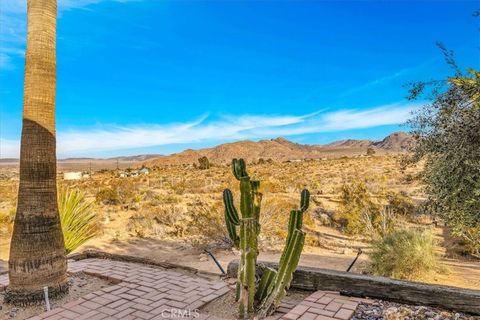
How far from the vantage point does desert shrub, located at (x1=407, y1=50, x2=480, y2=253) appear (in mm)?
5547

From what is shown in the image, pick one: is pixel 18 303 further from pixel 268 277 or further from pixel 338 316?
pixel 338 316

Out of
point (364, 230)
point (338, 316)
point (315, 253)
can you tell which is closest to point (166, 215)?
point (315, 253)

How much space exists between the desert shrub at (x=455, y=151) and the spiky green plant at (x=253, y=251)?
108 inches

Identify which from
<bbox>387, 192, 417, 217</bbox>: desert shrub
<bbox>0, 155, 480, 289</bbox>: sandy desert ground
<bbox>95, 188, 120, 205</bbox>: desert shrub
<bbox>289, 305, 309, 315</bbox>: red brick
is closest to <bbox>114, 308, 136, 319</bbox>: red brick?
<bbox>289, 305, 309, 315</bbox>: red brick

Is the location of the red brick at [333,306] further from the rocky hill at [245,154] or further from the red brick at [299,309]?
the rocky hill at [245,154]

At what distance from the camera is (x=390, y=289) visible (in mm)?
4664

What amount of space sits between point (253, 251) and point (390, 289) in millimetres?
1840

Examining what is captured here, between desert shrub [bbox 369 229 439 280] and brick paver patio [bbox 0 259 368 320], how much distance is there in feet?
11.2

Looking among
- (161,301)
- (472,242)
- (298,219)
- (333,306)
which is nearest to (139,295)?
(161,301)

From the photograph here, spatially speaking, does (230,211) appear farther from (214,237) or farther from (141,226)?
(141,226)

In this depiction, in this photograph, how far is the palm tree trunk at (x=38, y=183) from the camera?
4.80m

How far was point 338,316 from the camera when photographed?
4.12 m

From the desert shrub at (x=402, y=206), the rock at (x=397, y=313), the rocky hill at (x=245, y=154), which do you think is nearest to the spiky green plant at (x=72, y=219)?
the rock at (x=397, y=313)

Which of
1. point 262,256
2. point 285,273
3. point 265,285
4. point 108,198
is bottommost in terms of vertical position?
point 262,256
